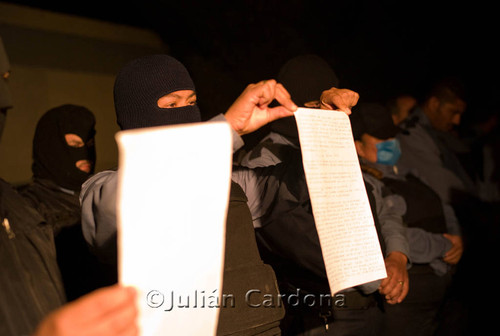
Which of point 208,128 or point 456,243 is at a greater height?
point 208,128

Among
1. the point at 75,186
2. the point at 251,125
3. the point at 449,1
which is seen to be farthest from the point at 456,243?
the point at 449,1

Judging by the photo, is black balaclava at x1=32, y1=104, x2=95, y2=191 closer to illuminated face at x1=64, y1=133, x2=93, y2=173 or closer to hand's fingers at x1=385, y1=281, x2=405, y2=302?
illuminated face at x1=64, y1=133, x2=93, y2=173

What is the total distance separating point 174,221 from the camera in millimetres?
756

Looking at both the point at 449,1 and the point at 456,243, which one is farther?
the point at 449,1

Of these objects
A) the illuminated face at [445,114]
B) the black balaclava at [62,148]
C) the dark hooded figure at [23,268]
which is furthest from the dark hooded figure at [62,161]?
the illuminated face at [445,114]

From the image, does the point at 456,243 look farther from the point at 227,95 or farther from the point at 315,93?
the point at 227,95

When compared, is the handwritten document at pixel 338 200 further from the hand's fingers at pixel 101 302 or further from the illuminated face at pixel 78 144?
the illuminated face at pixel 78 144

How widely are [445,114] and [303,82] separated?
6.27 feet

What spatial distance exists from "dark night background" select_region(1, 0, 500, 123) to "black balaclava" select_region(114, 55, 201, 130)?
1896 mm

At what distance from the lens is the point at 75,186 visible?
2246mm

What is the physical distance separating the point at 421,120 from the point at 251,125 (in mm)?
2194

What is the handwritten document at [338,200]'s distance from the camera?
3.28ft

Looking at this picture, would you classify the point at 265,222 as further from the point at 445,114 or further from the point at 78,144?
the point at 445,114

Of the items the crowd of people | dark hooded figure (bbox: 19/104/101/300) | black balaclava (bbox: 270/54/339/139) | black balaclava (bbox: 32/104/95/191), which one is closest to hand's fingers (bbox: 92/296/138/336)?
the crowd of people
